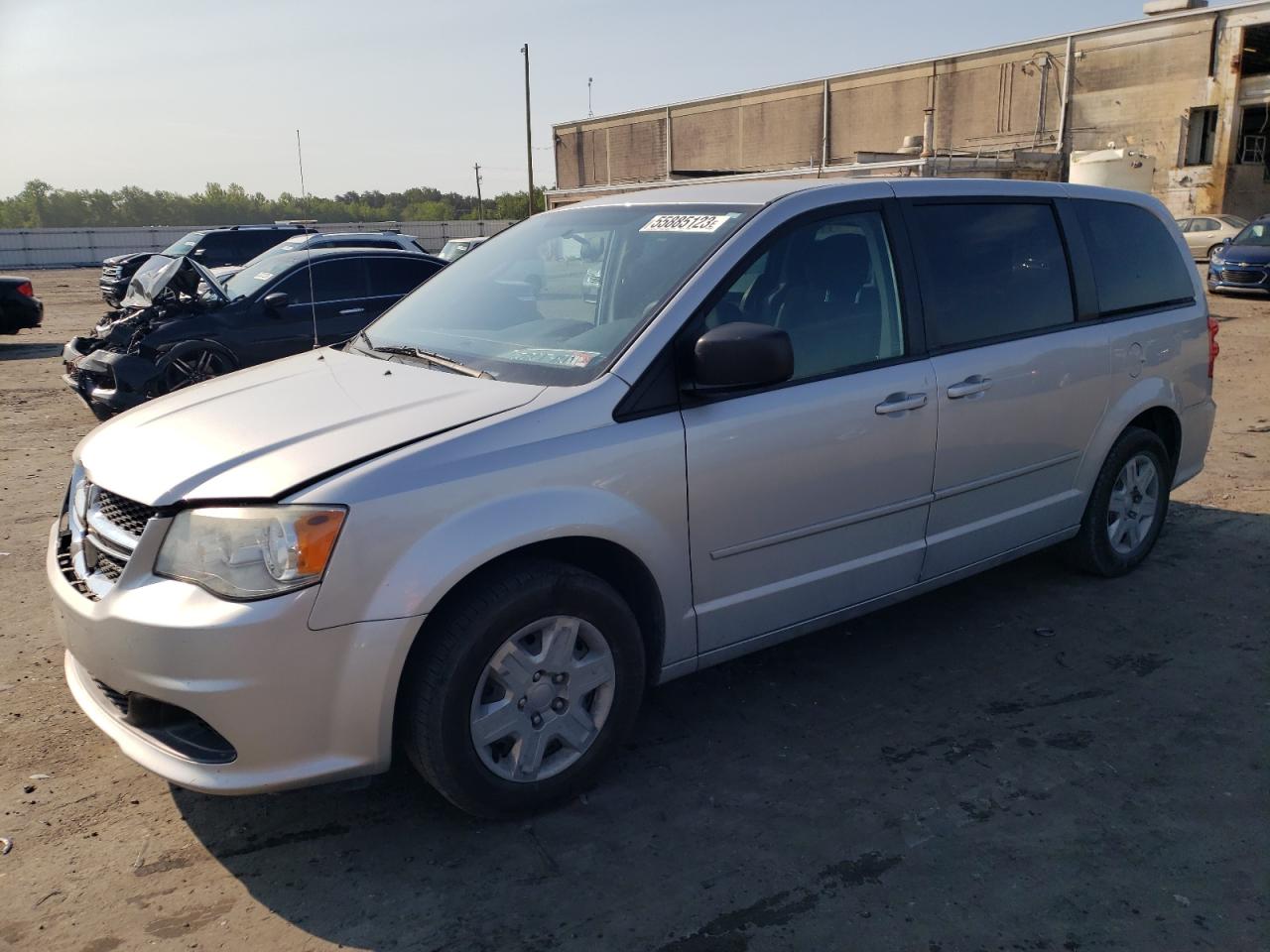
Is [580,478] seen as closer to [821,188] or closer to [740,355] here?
[740,355]

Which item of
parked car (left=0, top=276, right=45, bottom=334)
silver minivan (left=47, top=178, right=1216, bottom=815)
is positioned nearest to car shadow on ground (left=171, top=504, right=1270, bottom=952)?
silver minivan (left=47, top=178, right=1216, bottom=815)

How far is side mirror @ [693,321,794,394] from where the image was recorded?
3137mm

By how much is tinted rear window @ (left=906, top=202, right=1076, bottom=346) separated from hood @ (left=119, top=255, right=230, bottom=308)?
7.70 metres

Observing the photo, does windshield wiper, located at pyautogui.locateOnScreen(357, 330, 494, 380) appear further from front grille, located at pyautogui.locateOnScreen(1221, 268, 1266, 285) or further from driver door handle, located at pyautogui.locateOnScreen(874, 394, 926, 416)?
front grille, located at pyautogui.locateOnScreen(1221, 268, 1266, 285)

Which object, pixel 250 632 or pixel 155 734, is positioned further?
pixel 155 734

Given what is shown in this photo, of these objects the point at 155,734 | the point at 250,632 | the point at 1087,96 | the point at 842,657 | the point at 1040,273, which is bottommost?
the point at 842,657

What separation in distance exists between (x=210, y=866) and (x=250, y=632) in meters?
0.85

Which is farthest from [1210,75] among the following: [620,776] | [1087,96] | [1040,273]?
[620,776]

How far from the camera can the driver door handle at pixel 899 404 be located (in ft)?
12.3

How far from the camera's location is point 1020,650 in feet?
14.4

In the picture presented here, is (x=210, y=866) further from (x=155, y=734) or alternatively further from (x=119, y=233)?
(x=119, y=233)

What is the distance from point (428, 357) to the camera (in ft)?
12.1

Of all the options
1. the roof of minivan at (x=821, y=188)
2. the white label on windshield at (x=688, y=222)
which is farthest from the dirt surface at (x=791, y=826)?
the roof of minivan at (x=821, y=188)

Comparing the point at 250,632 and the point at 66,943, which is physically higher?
the point at 250,632
